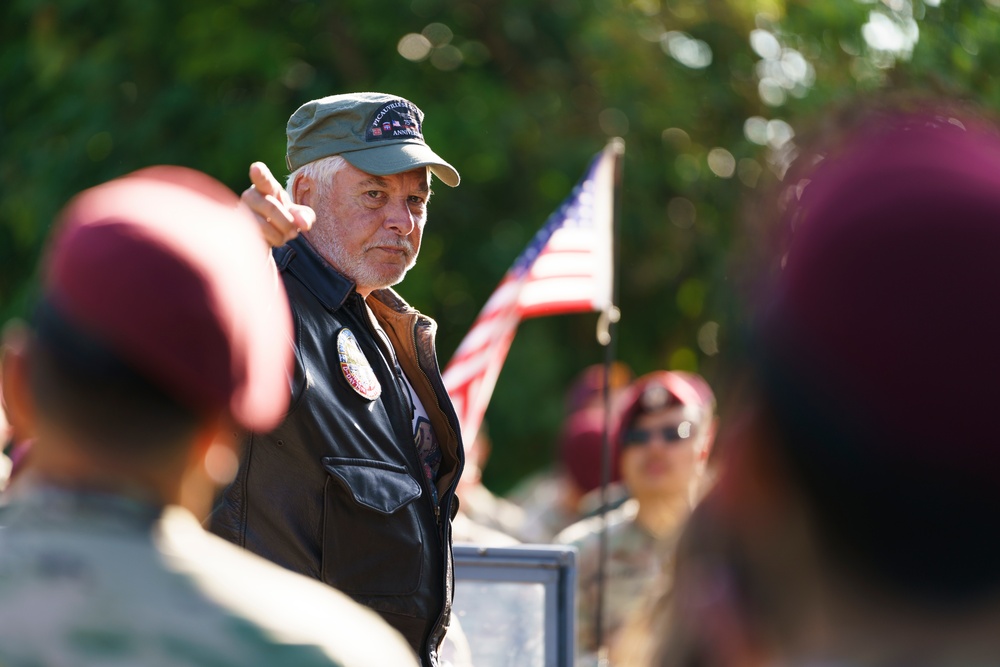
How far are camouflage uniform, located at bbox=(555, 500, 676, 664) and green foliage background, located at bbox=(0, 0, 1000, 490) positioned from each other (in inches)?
192

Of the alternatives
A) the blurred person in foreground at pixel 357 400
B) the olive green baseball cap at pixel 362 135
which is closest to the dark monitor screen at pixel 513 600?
the blurred person in foreground at pixel 357 400

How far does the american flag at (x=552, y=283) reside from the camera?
20.6ft

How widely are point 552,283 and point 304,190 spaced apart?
2702 mm

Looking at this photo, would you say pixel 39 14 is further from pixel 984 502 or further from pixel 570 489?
pixel 984 502

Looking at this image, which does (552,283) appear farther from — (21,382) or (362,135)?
(21,382)

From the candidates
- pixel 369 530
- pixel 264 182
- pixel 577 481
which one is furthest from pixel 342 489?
pixel 577 481

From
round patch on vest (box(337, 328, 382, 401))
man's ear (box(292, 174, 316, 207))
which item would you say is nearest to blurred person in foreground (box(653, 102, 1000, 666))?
round patch on vest (box(337, 328, 382, 401))

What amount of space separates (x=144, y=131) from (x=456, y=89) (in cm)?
237

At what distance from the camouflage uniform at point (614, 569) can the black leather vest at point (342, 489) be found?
2857 mm

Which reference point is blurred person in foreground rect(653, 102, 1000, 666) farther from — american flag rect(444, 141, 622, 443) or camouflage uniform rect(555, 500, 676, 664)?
camouflage uniform rect(555, 500, 676, 664)

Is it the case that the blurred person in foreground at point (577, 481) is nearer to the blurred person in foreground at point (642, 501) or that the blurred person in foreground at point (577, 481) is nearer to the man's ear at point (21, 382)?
the blurred person in foreground at point (642, 501)

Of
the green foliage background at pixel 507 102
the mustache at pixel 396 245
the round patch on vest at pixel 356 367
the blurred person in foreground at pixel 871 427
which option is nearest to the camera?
the blurred person in foreground at pixel 871 427

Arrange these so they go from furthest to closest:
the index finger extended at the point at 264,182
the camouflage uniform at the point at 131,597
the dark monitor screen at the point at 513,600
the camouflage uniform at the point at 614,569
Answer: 1. the camouflage uniform at the point at 614,569
2. the dark monitor screen at the point at 513,600
3. the index finger extended at the point at 264,182
4. the camouflage uniform at the point at 131,597

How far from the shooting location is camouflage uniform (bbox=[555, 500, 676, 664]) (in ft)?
20.9
